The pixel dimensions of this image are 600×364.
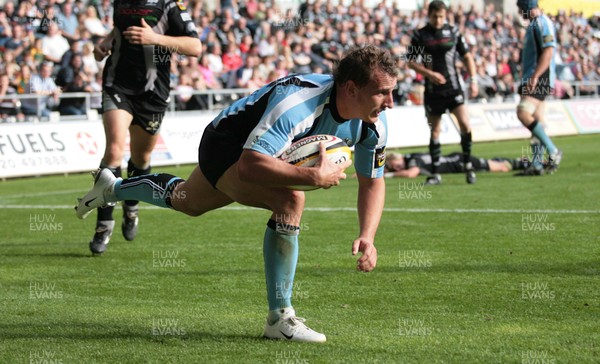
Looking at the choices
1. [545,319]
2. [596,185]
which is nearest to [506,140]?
[596,185]

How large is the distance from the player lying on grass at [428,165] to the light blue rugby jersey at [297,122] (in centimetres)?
1078

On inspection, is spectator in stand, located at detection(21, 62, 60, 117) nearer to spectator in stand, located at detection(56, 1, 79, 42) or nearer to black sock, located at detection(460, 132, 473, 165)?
spectator in stand, located at detection(56, 1, 79, 42)

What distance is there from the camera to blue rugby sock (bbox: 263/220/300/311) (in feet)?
18.3

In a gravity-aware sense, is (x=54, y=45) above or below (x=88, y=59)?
above

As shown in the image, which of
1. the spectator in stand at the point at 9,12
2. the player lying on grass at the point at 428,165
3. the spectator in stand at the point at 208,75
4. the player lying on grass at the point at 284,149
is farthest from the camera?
the spectator in stand at the point at 208,75

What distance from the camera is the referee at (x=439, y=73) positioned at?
15070mm

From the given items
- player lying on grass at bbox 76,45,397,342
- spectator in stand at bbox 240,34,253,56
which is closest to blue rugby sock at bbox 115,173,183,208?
player lying on grass at bbox 76,45,397,342

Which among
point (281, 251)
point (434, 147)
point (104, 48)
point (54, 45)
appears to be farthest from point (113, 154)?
point (54, 45)

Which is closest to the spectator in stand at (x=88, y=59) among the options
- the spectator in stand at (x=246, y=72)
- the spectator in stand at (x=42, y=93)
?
the spectator in stand at (x=42, y=93)

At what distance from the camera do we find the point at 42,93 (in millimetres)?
19156

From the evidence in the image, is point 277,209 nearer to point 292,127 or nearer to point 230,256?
point 292,127

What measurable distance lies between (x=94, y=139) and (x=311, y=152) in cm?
1416

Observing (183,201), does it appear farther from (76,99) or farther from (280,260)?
(76,99)

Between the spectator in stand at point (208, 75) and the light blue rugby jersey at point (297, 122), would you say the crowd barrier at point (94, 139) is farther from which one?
the light blue rugby jersey at point (297, 122)
